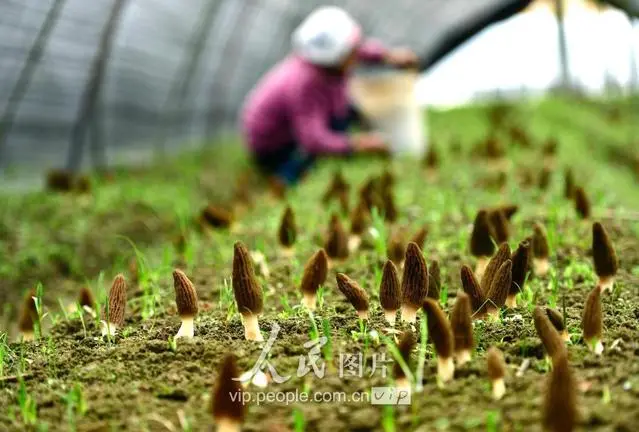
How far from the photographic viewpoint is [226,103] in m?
13.3

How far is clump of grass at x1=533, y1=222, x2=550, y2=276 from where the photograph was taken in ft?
10.6

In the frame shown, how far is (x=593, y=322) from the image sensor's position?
223cm

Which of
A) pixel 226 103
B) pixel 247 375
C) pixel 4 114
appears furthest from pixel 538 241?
pixel 226 103

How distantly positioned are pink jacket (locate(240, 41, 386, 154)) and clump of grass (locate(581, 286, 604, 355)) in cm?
517

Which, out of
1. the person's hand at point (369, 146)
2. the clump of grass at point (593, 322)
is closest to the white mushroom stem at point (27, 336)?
the clump of grass at point (593, 322)

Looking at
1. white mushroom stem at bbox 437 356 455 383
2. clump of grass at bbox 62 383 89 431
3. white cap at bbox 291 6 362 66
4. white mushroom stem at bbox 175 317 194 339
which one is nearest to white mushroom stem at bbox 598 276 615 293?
white mushroom stem at bbox 437 356 455 383

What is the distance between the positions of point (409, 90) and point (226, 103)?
18.5ft

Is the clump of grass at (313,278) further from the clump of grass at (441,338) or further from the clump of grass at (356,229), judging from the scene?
the clump of grass at (356,229)

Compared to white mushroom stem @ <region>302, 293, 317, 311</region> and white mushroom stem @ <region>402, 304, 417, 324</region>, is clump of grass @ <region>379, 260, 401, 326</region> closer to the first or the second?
white mushroom stem @ <region>402, 304, 417, 324</region>

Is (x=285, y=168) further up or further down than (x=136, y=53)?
further down

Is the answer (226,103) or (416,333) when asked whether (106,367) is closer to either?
(416,333)

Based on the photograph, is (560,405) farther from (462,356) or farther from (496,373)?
(462,356)

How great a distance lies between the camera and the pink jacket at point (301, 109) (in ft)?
24.2

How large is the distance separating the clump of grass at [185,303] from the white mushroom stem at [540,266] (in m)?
1.49
